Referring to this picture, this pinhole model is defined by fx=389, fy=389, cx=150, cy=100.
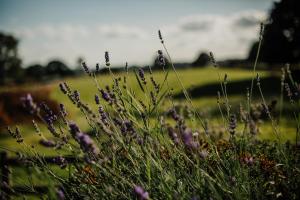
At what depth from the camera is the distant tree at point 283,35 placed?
27991 mm

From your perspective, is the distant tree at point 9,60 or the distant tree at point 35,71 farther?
the distant tree at point 35,71

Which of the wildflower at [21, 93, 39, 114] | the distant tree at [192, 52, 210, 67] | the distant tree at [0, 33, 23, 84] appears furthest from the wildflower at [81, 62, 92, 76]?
the distant tree at [192, 52, 210, 67]

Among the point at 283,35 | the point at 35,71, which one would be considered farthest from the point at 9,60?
the point at 283,35

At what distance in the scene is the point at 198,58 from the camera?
261ft

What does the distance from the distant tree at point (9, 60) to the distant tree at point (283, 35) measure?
5004 cm

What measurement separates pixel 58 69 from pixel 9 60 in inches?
553

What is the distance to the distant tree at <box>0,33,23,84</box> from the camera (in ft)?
223

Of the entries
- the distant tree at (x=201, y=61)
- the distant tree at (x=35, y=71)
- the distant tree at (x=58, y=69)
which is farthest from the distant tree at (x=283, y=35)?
the distant tree at (x=58, y=69)

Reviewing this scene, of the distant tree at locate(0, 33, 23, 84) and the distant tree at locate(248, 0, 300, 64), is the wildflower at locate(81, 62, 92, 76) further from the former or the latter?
the distant tree at locate(0, 33, 23, 84)

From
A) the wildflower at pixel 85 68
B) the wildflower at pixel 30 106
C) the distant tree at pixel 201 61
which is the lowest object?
the distant tree at pixel 201 61

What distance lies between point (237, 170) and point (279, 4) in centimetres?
2801

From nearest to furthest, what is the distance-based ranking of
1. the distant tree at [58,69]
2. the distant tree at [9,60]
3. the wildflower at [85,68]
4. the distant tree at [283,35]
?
the wildflower at [85,68] < the distant tree at [283,35] < the distant tree at [9,60] < the distant tree at [58,69]

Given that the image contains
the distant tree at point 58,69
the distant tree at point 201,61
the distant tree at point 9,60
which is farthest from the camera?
the distant tree at point 58,69

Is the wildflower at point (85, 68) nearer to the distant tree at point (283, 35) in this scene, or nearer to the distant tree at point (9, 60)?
the distant tree at point (283, 35)
